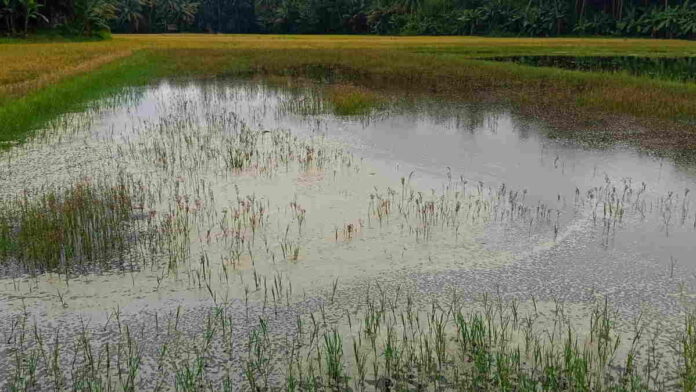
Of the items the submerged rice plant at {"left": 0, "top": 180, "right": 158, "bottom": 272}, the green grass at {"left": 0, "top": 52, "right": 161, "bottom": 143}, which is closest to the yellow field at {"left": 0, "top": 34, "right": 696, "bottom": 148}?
the green grass at {"left": 0, "top": 52, "right": 161, "bottom": 143}

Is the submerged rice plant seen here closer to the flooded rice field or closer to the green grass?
the flooded rice field

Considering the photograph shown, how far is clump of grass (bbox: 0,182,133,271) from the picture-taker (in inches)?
240

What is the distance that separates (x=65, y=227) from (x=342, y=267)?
317cm

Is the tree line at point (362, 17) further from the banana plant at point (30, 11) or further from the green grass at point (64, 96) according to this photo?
the green grass at point (64, 96)

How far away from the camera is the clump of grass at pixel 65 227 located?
610 centimetres

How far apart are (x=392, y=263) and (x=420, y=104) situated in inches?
448

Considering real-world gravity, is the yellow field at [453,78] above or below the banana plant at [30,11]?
below

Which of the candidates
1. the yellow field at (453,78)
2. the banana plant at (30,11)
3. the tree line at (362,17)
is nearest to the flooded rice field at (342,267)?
the yellow field at (453,78)

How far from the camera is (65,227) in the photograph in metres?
6.82

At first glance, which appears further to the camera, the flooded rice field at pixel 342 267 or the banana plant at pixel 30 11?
the banana plant at pixel 30 11

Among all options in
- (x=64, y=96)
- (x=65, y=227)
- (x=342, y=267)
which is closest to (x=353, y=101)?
(x=64, y=96)

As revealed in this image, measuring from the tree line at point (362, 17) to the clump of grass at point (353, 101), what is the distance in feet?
115

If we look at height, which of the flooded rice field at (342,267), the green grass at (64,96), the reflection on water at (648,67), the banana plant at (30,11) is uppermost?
the banana plant at (30,11)

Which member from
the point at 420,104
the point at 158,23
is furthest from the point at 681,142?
the point at 158,23
